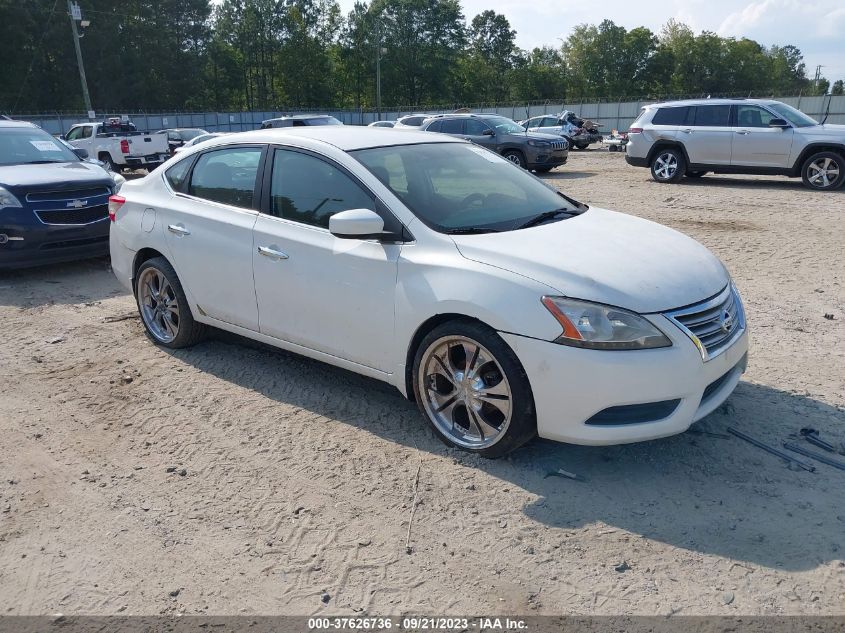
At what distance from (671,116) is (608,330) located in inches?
561

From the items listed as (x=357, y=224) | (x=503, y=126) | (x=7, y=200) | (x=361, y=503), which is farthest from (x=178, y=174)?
(x=503, y=126)

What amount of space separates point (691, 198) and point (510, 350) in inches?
452

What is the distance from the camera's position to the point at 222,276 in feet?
15.8

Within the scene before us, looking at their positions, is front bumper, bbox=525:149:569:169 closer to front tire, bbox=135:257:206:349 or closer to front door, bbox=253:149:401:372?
front tire, bbox=135:257:206:349

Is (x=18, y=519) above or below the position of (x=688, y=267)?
below

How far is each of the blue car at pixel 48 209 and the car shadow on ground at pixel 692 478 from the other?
15.6 feet

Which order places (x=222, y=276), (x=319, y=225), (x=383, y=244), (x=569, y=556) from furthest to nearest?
(x=222, y=276), (x=319, y=225), (x=383, y=244), (x=569, y=556)

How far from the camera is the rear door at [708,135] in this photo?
15.1m

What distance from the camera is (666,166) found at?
1611 centimetres

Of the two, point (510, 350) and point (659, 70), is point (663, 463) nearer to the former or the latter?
point (510, 350)

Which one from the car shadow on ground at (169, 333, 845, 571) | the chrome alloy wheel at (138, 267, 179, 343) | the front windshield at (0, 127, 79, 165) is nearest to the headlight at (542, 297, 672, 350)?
the car shadow on ground at (169, 333, 845, 571)

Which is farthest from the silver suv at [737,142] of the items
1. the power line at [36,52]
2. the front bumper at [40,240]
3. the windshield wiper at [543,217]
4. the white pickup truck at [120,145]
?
the power line at [36,52]

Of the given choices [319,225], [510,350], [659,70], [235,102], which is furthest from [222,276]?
[659,70]

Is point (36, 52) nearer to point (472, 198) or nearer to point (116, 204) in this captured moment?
point (116, 204)
